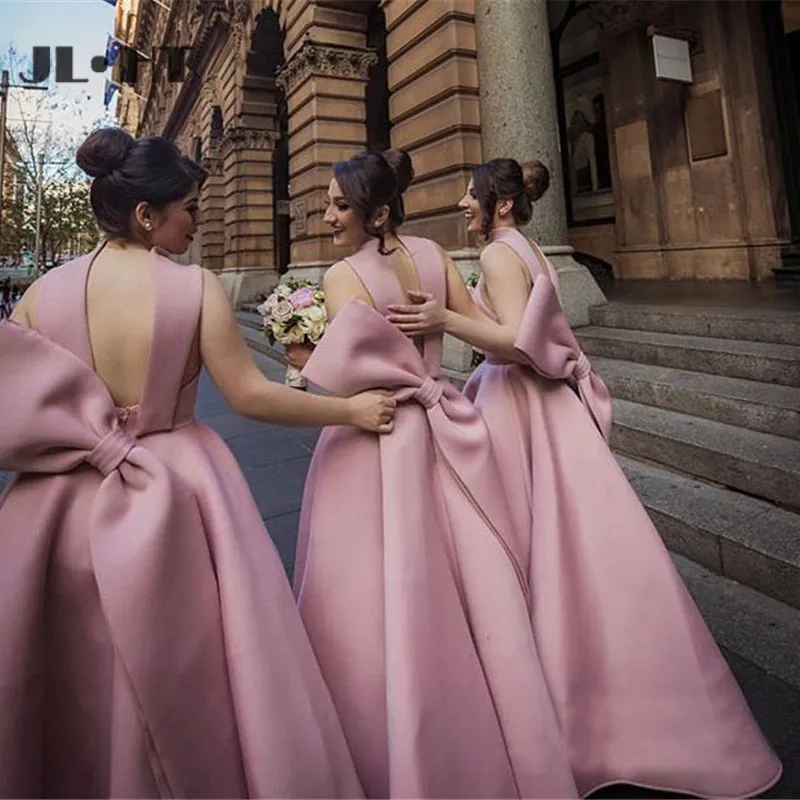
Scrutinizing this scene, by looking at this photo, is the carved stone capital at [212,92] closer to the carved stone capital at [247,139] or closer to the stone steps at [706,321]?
the carved stone capital at [247,139]

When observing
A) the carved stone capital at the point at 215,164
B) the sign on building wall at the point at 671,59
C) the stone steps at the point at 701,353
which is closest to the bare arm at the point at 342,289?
the stone steps at the point at 701,353

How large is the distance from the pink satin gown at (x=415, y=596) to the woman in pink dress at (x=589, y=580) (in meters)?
0.19

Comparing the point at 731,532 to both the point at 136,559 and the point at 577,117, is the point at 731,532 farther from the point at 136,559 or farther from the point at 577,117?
the point at 577,117

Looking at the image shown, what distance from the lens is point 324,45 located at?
12.0 m

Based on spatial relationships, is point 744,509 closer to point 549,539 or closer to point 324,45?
point 549,539

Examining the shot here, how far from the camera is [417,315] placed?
1.74 meters

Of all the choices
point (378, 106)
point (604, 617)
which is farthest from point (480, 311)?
point (378, 106)

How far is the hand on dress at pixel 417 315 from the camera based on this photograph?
5.69ft

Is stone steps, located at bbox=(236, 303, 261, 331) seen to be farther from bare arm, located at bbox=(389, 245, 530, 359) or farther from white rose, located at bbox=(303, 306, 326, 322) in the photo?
white rose, located at bbox=(303, 306, 326, 322)

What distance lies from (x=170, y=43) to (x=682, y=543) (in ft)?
120

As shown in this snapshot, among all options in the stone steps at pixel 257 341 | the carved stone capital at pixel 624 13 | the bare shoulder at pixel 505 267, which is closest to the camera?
the bare shoulder at pixel 505 267

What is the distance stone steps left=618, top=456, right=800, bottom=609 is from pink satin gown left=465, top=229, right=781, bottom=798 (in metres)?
1.16

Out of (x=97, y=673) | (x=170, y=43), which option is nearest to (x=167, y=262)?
(x=97, y=673)

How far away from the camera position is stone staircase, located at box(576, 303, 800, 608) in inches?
117
